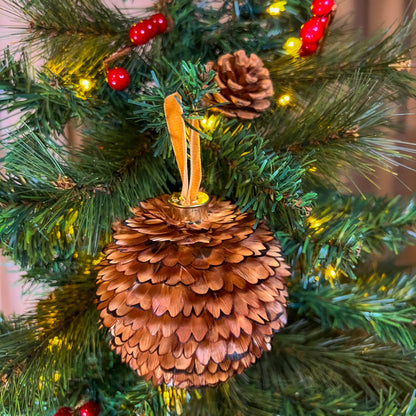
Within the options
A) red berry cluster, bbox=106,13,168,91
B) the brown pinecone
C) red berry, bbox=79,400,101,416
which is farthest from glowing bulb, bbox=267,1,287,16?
red berry, bbox=79,400,101,416

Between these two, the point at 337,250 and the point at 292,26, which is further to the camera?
the point at 292,26

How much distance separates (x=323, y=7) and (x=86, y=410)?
1.42 feet

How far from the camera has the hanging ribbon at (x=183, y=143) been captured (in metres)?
0.23

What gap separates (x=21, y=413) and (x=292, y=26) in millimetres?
453

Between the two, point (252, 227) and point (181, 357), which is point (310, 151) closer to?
point (252, 227)

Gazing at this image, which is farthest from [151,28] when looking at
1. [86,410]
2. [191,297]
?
[86,410]

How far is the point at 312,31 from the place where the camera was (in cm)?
34

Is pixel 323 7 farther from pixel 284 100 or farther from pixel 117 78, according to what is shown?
pixel 117 78

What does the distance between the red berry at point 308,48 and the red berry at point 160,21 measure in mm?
128

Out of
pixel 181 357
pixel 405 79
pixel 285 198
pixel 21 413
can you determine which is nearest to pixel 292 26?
pixel 405 79

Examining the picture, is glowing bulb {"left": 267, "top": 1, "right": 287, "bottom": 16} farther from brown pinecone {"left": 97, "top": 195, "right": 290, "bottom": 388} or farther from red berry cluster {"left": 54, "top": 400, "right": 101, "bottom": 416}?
red berry cluster {"left": 54, "top": 400, "right": 101, "bottom": 416}

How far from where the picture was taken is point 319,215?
0.37 metres

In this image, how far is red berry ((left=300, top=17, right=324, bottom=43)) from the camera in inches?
13.4

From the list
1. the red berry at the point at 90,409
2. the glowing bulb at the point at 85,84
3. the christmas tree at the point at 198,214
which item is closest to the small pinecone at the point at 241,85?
the christmas tree at the point at 198,214
